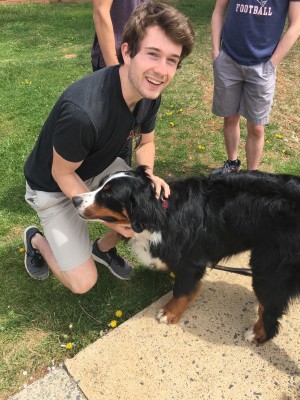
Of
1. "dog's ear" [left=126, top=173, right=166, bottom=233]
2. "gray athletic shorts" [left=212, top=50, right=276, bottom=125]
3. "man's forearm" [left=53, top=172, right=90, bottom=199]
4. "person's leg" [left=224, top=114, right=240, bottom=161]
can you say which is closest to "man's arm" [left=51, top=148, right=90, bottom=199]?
"man's forearm" [left=53, top=172, right=90, bottom=199]

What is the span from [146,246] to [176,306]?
44cm

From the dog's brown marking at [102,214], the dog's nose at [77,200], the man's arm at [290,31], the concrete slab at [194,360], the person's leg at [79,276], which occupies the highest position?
the man's arm at [290,31]

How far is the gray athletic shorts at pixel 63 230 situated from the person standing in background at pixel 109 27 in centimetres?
61

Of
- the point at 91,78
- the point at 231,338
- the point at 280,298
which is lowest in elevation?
the point at 231,338

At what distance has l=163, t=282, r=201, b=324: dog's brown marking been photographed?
2.35 m

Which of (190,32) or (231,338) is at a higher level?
(190,32)

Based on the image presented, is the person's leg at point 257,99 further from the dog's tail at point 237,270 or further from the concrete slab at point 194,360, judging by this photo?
the concrete slab at point 194,360

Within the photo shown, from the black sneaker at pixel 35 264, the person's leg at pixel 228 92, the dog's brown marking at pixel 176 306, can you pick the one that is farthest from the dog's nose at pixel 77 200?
the person's leg at pixel 228 92

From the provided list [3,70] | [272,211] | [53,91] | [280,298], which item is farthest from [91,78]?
[3,70]

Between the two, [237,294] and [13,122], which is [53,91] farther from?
[237,294]

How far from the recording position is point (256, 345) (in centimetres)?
225

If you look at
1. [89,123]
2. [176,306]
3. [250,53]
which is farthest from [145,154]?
[250,53]

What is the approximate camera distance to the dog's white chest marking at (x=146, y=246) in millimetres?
2203

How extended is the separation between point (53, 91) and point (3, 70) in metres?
1.64
